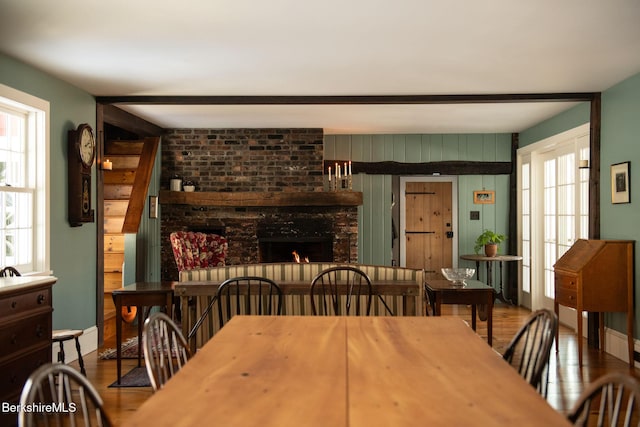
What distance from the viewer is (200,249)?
24.8ft

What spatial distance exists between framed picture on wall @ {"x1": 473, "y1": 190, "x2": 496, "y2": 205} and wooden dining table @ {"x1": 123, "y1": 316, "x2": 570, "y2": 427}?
6.62 m

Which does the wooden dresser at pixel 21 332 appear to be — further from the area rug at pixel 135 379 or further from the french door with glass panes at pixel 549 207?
the french door with glass panes at pixel 549 207

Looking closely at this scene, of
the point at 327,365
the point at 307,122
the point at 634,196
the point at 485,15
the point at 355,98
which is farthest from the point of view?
the point at 307,122

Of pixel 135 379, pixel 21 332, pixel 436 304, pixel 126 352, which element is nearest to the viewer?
pixel 21 332

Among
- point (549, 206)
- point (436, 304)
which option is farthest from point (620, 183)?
point (549, 206)

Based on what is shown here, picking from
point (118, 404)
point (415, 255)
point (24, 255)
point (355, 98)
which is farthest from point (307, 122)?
point (118, 404)

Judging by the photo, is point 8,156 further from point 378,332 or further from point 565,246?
point 565,246

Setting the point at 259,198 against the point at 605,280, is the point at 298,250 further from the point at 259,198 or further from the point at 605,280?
the point at 605,280

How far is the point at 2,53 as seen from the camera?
4176 millimetres

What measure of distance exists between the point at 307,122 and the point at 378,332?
5558 mm

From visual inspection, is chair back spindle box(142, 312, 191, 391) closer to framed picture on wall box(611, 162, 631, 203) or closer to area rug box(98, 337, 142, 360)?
area rug box(98, 337, 142, 360)

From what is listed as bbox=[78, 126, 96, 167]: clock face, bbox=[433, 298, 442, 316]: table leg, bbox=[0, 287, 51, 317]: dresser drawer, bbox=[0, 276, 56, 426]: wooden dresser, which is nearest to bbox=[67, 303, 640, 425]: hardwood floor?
bbox=[0, 276, 56, 426]: wooden dresser

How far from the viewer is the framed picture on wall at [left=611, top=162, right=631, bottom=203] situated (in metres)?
5.03

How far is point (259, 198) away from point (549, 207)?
387 cm
